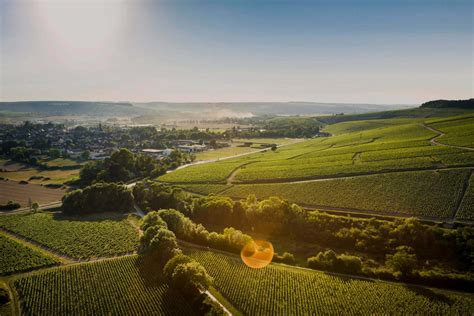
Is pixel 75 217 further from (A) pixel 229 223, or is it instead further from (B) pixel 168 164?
(B) pixel 168 164

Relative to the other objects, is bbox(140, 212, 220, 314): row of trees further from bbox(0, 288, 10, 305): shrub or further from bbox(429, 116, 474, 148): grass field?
bbox(429, 116, 474, 148): grass field

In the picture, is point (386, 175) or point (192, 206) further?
point (386, 175)

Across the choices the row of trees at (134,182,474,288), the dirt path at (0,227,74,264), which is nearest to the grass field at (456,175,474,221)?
the row of trees at (134,182,474,288)

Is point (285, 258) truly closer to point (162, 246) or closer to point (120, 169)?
point (162, 246)

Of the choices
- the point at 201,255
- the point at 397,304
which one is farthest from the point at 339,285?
the point at 201,255

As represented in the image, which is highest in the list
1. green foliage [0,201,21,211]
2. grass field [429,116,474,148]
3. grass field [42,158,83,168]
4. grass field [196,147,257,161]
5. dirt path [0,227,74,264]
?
grass field [429,116,474,148]

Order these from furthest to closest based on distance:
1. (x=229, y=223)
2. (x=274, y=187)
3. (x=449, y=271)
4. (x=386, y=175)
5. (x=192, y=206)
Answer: (x=274, y=187), (x=386, y=175), (x=192, y=206), (x=229, y=223), (x=449, y=271)
